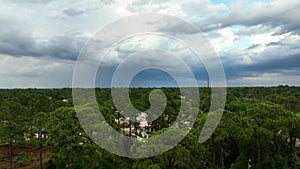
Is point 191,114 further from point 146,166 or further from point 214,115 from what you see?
point 146,166

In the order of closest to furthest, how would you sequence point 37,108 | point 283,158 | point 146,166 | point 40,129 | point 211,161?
point 146,166
point 283,158
point 211,161
point 40,129
point 37,108

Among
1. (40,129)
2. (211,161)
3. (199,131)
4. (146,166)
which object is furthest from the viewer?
(40,129)

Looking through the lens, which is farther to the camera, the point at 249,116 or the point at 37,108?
the point at 37,108

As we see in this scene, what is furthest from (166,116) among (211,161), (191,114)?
(211,161)

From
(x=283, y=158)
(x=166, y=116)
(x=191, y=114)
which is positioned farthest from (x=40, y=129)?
(x=283, y=158)

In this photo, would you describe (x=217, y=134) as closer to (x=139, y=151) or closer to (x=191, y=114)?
(x=191, y=114)

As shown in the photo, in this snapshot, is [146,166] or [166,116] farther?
[166,116]

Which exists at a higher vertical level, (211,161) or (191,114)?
(191,114)

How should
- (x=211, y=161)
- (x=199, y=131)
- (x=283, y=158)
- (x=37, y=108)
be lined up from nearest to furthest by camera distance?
(x=199, y=131) → (x=283, y=158) → (x=211, y=161) → (x=37, y=108)

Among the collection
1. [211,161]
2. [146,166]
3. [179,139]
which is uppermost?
[179,139]
